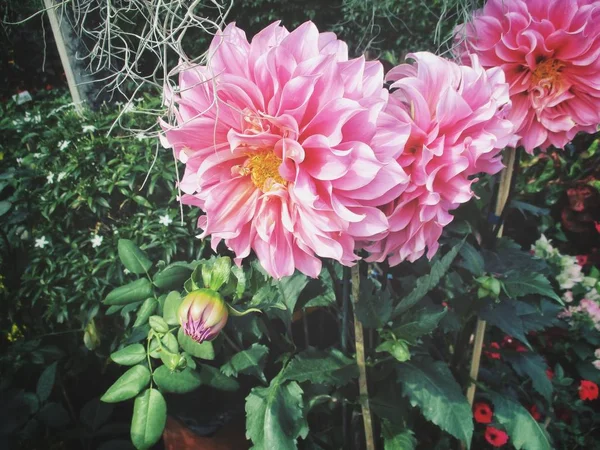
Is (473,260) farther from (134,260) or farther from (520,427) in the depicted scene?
(134,260)

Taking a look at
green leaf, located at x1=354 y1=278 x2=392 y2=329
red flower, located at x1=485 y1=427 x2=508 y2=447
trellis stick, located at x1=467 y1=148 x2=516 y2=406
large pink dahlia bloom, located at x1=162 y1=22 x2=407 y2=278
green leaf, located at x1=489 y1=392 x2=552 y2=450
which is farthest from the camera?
red flower, located at x1=485 y1=427 x2=508 y2=447

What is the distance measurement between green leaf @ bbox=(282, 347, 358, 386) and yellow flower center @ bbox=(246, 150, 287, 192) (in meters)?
0.33

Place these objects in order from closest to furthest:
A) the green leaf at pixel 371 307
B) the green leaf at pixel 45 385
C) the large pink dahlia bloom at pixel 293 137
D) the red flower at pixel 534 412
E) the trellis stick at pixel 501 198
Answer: the large pink dahlia bloom at pixel 293 137, the green leaf at pixel 371 307, the trellis stick at pixel 501 198, the green leaf at pixel 45 385, the red flower at pixel 534 412

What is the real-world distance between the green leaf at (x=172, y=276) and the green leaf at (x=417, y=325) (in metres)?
0.35

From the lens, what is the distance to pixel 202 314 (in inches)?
24.2

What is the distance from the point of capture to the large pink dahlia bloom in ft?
1.64

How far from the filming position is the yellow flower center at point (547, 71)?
0.73m

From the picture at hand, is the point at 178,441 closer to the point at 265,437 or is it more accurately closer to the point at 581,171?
the point at 265,437

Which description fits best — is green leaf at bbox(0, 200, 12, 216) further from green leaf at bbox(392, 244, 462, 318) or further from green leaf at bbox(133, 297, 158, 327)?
green leaf at bbox(392, 244, 462, 318)

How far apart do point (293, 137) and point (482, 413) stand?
117cm

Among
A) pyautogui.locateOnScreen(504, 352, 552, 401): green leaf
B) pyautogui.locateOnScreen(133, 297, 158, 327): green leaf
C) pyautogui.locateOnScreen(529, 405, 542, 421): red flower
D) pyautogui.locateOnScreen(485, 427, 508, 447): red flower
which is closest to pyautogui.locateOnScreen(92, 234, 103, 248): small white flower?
pyautogui.locateOnScreen(133, 297, 158, 327): green leaf

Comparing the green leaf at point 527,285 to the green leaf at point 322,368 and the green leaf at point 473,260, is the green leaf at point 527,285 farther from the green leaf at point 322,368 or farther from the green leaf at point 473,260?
the green leaf at point 322,368

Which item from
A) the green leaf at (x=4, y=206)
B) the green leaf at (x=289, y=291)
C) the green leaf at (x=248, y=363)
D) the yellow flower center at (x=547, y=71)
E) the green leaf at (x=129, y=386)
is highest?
the yellow flower center at (x=547, y=71)

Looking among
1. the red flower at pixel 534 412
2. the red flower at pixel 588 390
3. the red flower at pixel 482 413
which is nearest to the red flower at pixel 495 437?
the red flower at pixel 482 413
